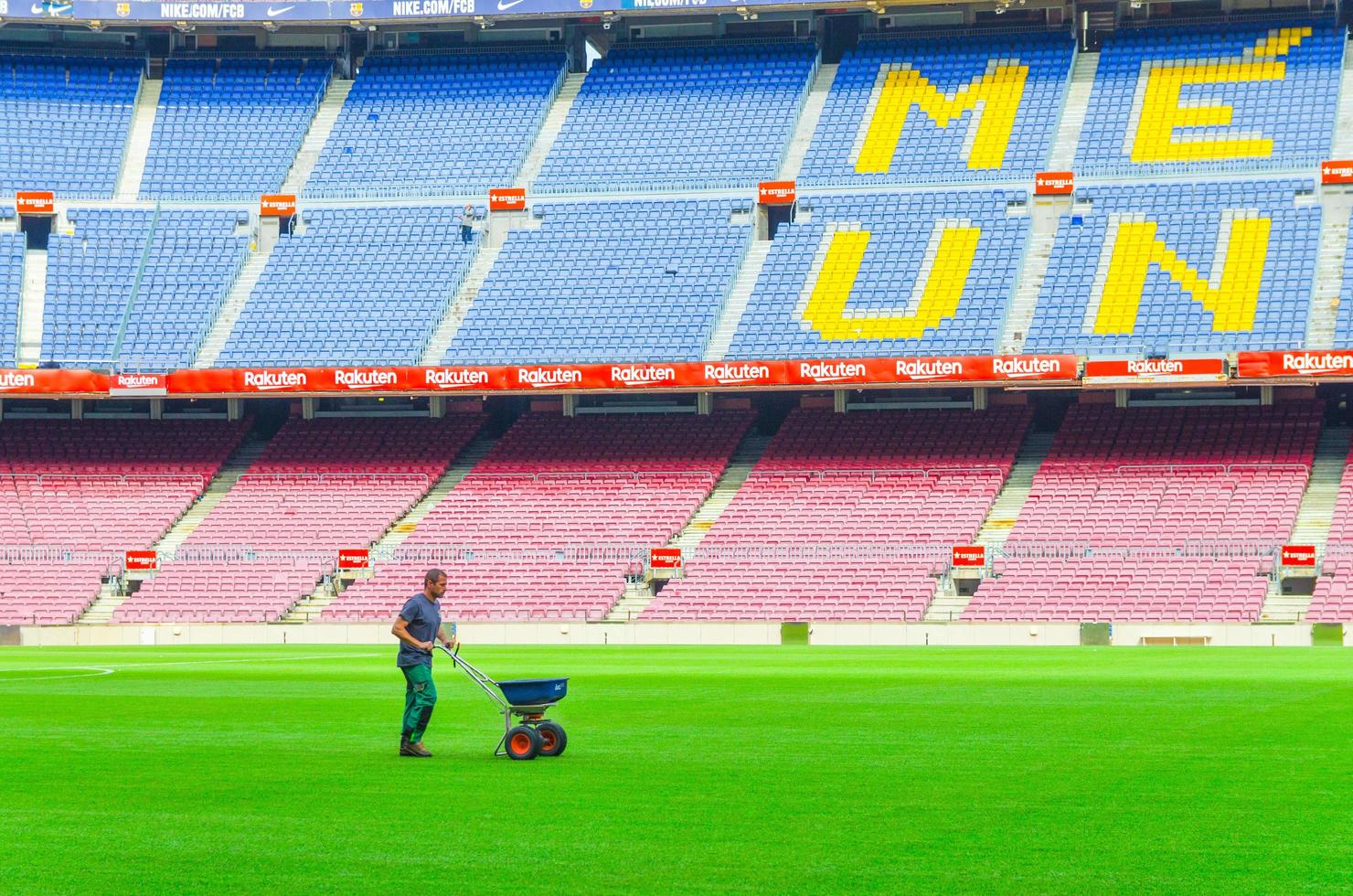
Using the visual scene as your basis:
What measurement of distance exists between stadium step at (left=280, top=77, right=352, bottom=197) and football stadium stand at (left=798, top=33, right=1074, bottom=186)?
19658 millimetres

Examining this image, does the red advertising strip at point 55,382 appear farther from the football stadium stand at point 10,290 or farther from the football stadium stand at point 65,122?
the football stadium stand at point 65,122

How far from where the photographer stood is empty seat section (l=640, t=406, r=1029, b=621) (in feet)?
173

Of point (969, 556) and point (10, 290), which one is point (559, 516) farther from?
point (10, 290)

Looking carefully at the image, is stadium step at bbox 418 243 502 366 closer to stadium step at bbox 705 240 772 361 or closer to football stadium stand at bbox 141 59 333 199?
stadium step at bbox 705 240 772 361

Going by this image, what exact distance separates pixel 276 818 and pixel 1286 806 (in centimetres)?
750

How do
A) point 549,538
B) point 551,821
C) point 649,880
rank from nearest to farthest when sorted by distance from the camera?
1. point 649,880
2. point 551,821
3. point 549,538

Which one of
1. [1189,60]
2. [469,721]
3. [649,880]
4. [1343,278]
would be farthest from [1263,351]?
[649,880]

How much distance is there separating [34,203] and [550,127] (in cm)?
1982

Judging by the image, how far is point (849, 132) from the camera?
6856 centimetres

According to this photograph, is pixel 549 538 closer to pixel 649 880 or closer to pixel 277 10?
pixel 277 10

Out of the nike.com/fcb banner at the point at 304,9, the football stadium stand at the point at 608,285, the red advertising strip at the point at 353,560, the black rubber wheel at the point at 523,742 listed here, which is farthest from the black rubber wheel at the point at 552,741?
the nike.com/fcb banner at the point at 304,9

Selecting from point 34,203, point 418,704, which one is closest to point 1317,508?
point 418,704

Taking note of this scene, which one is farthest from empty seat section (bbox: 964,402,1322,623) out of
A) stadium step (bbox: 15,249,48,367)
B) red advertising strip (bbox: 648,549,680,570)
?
stadium step (bbox: 15,249,48,367)

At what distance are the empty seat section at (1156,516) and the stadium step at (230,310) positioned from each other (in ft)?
94.4
